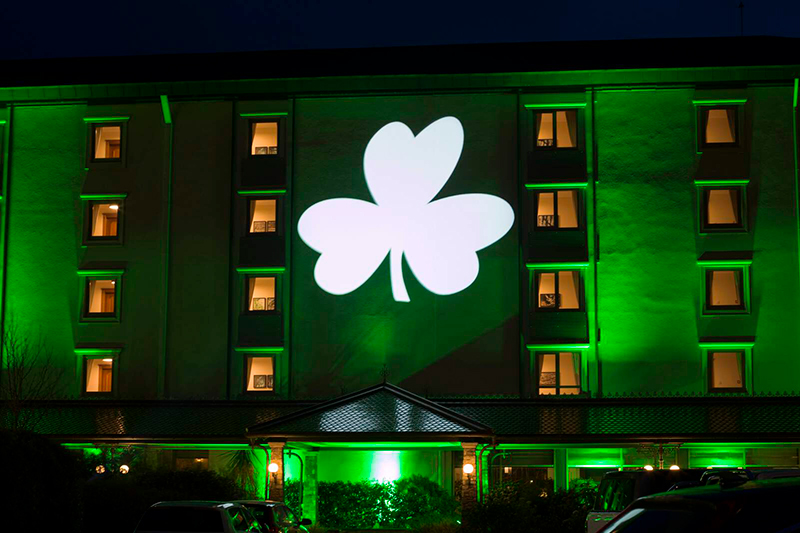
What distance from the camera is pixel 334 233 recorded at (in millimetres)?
39625

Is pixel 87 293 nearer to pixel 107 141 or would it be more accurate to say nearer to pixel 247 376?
pixel 107 141

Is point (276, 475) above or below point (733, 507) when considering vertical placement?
below

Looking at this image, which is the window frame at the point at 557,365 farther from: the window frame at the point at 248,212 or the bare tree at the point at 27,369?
the bare tree at the point at 27,369

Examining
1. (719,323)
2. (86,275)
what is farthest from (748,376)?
(86,275)

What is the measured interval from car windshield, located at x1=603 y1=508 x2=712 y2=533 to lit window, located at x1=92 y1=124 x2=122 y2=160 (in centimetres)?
3692

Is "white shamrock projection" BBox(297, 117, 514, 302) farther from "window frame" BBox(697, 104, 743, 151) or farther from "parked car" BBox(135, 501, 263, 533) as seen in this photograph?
"parked car" BBox(135, 501, 263, 533)

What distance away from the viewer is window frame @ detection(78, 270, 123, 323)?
131 ft

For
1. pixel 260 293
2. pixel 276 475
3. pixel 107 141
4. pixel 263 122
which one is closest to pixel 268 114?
pixel 263 122

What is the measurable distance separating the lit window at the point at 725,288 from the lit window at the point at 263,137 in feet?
53.3

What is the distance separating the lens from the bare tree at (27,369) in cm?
3878

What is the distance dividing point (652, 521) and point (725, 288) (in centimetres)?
3362

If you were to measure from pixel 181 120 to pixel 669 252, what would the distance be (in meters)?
18.2

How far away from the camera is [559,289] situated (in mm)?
38750

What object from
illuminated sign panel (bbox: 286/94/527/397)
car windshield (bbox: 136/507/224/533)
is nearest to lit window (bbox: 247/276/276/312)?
illuminated sign panel (bbox: 286/94/527/397)
